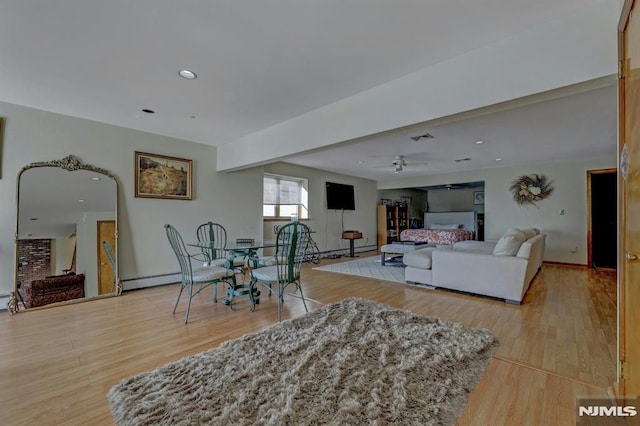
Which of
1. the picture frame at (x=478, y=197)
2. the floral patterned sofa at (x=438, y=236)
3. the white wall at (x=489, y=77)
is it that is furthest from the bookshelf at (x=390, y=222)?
the white wall at (x=489, y=77)

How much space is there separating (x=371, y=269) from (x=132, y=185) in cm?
440

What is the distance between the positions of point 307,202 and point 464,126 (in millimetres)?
4025

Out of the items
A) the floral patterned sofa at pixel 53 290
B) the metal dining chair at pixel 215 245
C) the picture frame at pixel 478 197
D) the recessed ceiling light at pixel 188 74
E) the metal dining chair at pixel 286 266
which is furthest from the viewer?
the picture frame at pixel 478 197

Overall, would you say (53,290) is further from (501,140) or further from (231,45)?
(501,140)

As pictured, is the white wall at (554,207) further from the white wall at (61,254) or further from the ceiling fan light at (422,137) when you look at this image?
the white wall at (61,254)

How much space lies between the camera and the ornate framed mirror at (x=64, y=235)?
130 inches

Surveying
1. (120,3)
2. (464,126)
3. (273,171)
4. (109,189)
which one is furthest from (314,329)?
(273,171)

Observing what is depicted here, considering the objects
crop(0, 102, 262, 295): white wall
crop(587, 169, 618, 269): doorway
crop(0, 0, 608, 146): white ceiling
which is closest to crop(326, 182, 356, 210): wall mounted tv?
crop(0, 102, 262, 295): white wall

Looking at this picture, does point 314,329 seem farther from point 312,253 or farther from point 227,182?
point 312,253

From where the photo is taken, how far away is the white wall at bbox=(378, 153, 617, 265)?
18.7 feet

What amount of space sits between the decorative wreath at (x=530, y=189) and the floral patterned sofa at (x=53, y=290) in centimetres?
838

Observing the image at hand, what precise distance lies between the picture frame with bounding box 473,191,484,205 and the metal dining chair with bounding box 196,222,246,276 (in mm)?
9072

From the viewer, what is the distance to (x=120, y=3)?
1.70 metres

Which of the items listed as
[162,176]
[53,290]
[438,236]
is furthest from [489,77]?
[438,236]
